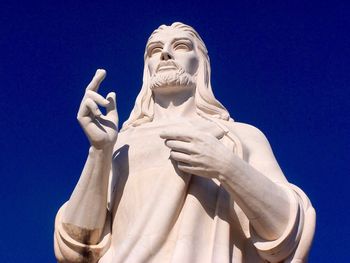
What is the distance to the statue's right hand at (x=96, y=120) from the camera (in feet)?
24.4

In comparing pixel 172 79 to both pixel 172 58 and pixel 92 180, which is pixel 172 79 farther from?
→ pixel 92 180

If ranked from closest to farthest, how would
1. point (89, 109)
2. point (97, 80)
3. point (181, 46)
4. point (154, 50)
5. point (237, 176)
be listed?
point (237, 176), point (89, 109), point (97, 80), point (181, 46), point (154, 50)

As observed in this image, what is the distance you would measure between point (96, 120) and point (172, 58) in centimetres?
157

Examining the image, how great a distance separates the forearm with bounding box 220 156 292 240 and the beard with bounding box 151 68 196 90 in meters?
1.75

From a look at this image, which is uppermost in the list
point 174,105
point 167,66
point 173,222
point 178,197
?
point 167,66

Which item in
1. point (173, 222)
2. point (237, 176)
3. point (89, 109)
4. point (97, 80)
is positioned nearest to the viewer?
point (237, 176)

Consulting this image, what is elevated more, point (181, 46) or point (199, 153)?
point (181, 46)

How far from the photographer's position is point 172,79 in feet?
28.1

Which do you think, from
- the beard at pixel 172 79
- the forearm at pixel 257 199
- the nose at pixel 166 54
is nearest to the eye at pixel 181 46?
the nose at pixel 166 54

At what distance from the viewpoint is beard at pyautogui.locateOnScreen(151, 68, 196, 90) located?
8570mm

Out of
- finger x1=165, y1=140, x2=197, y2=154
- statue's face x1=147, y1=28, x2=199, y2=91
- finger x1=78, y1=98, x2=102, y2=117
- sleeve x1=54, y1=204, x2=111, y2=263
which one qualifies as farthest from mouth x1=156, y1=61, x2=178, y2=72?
sleeve x1=54, y1=204, x2=111, y2=263

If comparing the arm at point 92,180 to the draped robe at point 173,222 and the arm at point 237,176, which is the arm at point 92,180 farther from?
the arm at point 237,176

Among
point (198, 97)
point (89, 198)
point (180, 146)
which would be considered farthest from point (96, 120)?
point (198, 97)

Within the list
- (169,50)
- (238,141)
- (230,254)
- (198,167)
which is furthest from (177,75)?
(230,254)
